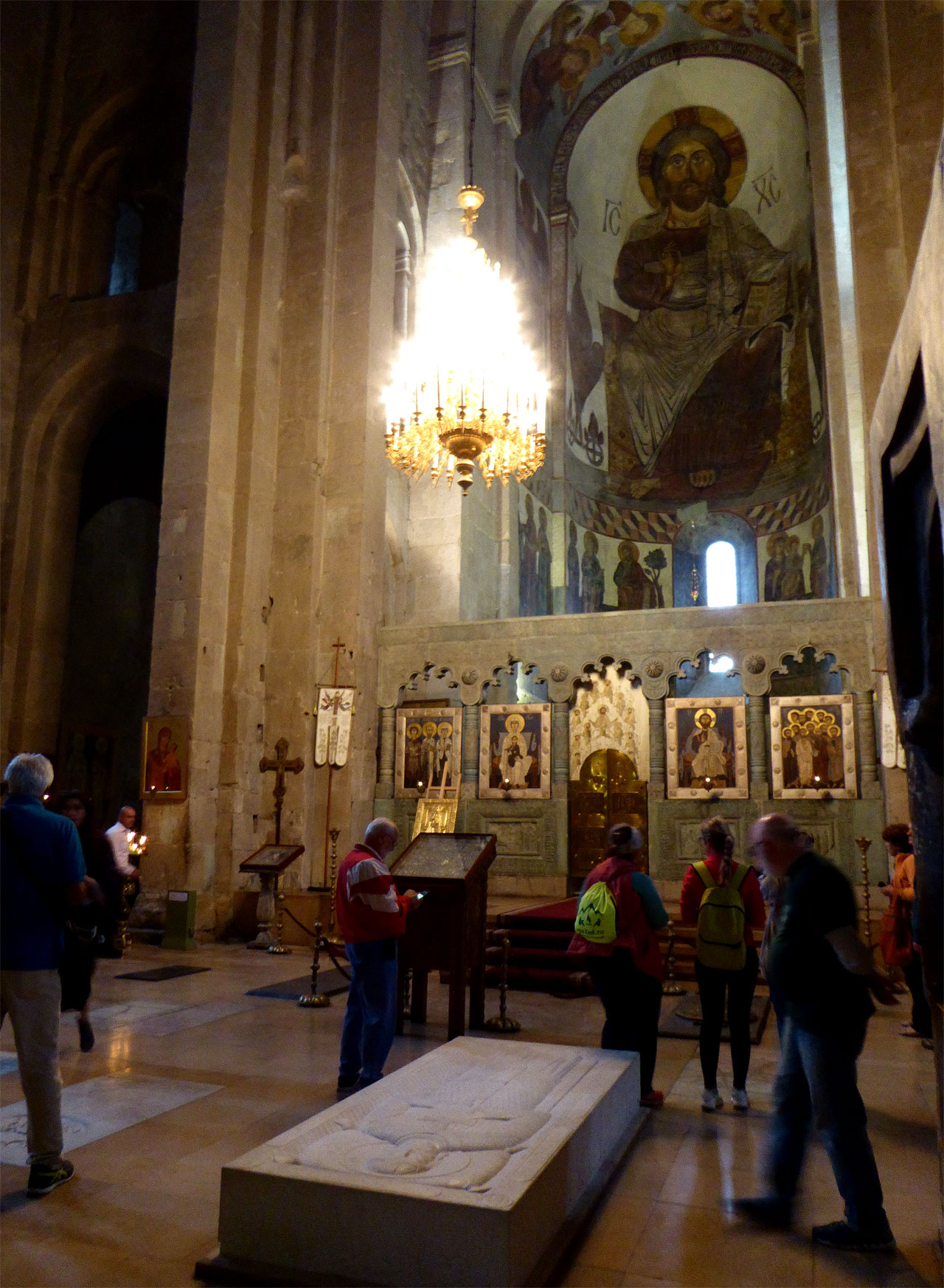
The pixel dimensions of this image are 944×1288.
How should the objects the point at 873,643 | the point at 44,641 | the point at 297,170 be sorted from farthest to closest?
the point at 44,641 < the point at 297,170 < the point at 873,643

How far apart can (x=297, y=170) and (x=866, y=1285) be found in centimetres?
1568

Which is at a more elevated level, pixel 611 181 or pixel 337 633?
pixel 611 181

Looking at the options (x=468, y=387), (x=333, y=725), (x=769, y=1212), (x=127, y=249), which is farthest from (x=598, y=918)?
(x=127, y=249)

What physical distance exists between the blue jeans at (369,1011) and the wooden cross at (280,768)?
7.24 metres

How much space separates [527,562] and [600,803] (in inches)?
278

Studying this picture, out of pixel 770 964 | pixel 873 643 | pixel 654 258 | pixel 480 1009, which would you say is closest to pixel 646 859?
pixel 873 643

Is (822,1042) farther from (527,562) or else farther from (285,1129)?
(527,562)

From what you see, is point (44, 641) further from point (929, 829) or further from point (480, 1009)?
point (929, 829)

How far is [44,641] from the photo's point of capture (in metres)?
16.0

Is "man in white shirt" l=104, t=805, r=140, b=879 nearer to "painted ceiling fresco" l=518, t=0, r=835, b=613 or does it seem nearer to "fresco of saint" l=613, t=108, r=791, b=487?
"painted ceiling fresco" l=518, t=0, r=835, b=613

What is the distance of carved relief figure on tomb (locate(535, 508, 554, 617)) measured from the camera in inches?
886

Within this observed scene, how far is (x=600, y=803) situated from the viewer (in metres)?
16.1

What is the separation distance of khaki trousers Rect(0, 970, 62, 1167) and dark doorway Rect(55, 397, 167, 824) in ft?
46.0

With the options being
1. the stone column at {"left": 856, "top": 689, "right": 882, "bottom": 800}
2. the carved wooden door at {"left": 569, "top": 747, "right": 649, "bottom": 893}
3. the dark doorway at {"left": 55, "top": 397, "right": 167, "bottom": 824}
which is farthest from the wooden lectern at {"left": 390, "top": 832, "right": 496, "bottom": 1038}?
the dark doorway at {"left": 55, "top": 397, "right": 167, "bottom": 824}
